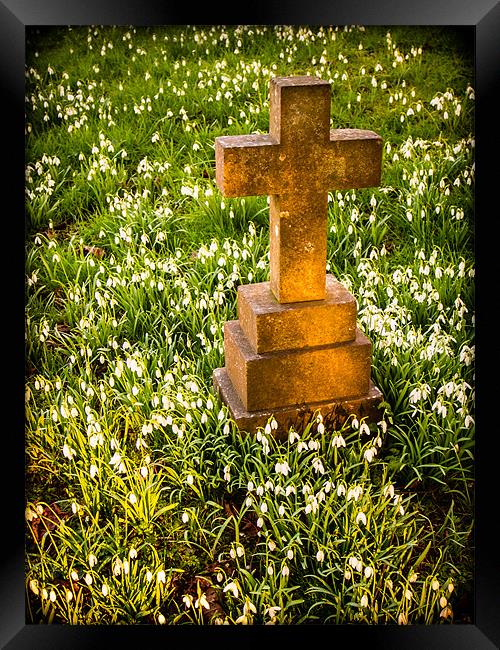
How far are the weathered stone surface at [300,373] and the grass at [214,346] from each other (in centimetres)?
18

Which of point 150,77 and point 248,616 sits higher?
point 150,77

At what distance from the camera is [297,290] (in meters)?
4.36

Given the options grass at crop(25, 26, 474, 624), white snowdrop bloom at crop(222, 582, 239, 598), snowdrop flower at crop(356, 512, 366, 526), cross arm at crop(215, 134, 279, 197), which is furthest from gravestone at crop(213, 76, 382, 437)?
white snowdrop bloom at crop(222, 582, 239, 598)

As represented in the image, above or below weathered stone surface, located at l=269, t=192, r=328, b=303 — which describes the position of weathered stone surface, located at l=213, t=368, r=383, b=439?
below

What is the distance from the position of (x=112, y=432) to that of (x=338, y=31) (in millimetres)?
5242

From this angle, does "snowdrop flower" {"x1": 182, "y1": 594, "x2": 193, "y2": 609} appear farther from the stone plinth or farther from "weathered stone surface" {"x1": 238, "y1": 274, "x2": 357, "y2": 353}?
"weathered stone surface" {"x1": 238, "y1": 274, "x2": 357, "y2": 353}

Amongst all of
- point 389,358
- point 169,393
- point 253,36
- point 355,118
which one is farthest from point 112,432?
point 253,36

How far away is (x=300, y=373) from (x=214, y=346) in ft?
2.50

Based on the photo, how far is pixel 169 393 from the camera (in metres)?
4.66

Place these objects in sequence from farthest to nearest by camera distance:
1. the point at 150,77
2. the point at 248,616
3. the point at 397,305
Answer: the point at 150,77 < the point at 397,305 < the point at 248,616

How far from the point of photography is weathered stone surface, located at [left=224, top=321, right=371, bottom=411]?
4.38m

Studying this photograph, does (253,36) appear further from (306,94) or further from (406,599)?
(406,599)

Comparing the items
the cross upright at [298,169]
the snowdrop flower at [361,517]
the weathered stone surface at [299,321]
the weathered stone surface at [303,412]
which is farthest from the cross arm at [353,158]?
the snowdrop flower at [361,517]

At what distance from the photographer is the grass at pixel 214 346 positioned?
3809 mm
